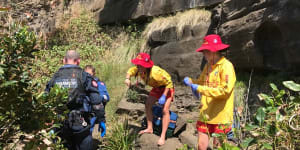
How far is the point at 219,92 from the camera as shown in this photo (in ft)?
12.6

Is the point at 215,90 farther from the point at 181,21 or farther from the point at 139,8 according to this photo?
the point at 139,8

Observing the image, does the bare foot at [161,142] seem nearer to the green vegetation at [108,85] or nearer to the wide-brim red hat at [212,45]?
the green vegetation at [108,85]

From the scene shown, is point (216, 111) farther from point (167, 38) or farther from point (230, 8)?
→ point (167, 38)

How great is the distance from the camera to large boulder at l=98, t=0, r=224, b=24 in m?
9.83

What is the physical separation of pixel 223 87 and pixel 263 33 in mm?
3375

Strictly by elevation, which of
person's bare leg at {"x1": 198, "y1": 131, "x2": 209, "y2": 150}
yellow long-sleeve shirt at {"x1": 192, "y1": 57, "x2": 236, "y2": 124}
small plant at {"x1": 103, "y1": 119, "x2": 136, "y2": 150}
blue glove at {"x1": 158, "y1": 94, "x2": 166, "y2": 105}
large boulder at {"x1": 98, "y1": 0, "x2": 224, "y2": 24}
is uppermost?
large boulder at {"x1": 98, "y1": 0, "x2": 224, "y2": 24}

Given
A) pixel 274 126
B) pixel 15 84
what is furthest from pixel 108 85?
pixel 274 126

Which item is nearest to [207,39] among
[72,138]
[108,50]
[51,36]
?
[72,138]

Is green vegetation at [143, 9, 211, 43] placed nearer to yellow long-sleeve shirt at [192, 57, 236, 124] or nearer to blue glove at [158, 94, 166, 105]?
blue glove at [158, 94, 166, 105]

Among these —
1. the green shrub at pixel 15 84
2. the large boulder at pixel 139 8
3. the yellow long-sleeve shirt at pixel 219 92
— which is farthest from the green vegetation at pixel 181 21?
the green shrub at pixel 15 84

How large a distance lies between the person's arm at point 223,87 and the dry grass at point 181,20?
491 centimetres

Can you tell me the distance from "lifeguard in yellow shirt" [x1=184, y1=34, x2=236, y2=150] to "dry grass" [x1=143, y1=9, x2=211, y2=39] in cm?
467

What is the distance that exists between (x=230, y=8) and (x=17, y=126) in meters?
6.22

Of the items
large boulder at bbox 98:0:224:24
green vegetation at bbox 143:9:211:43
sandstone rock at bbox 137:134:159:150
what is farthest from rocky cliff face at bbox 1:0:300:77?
sandstone rock at bbox 137:134:159:150
